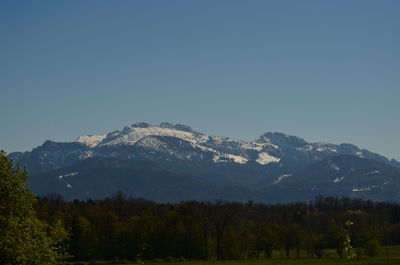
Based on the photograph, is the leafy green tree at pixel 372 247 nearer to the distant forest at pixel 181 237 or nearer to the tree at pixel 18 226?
the distant forest at pixel 181 237

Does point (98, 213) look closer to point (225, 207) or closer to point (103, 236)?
point (103, 236)

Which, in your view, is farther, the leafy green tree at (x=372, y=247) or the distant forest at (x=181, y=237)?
the distant forest at (x=181, y=237)

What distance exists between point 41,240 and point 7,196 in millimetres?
3789

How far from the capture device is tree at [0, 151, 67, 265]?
33.3m

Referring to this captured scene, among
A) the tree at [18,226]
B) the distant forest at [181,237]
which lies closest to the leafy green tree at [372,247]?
the distant forest at [181,237]

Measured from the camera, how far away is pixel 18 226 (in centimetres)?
3422

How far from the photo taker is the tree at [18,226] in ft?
109

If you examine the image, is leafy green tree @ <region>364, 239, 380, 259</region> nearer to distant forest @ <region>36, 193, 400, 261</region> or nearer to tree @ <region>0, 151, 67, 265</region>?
distant forest @ <region>36, 193, 400, 261</region>

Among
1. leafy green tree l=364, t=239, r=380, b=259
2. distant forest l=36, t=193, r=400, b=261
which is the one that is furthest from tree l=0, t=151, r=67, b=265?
leafy green tree l=364, t=239, r=380, b=259

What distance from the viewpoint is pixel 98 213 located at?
13750cm

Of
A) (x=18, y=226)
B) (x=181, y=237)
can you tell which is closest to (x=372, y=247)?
(x=181, y=237)

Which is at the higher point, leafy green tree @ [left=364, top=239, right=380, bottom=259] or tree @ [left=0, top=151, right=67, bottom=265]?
tree @ [left=0, top=151, right=67, bottom=265]

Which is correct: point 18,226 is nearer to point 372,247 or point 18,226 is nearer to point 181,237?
point 372,247

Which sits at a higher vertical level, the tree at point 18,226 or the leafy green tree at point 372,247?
the tree at point 18,226
